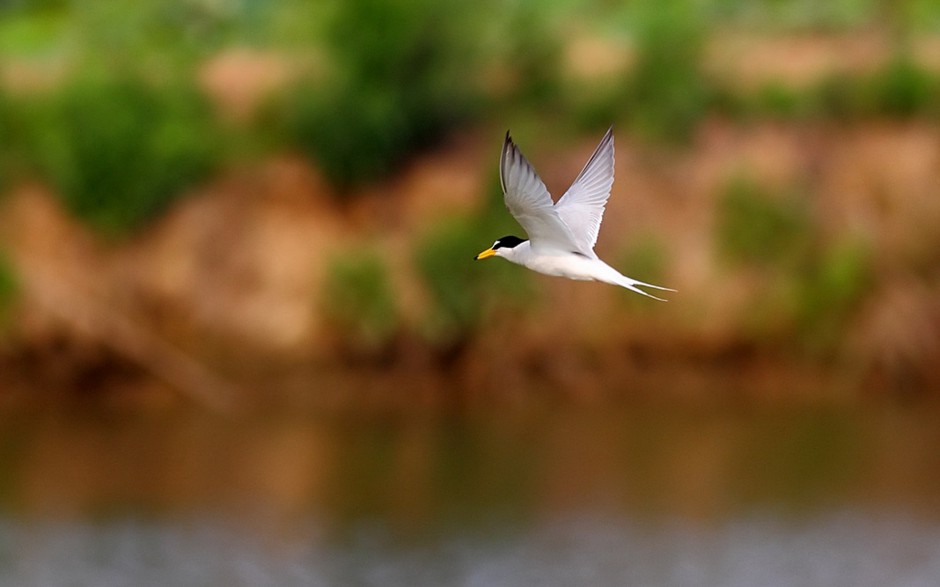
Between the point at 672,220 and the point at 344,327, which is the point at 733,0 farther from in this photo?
the point at 344,327

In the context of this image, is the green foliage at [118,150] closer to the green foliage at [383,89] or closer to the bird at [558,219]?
the green foliage at [383,89]

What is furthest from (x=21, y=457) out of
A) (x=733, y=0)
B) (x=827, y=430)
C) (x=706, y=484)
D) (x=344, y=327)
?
(x=733, y=0)

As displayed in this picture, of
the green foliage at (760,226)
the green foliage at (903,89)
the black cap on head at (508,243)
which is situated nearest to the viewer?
the black cap on head at (508,243)

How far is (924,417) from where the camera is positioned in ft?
67.3

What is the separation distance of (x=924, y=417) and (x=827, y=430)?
1234 millimetres

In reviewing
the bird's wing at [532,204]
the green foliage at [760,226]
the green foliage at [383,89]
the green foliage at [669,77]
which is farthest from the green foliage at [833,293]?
the bird's wing at [532,204]

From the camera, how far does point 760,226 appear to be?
2206 centimetres

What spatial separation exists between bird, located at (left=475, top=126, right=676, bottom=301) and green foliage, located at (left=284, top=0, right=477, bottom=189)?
13266mm

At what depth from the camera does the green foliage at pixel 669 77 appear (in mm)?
23062

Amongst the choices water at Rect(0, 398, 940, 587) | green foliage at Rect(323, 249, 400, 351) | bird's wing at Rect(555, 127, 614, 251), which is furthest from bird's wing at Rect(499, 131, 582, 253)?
green foliage at Rect(323, 249, 400, 351)

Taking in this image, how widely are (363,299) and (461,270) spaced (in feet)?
3.91

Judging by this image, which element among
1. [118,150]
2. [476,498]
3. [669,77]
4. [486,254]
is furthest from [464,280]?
[486,254]

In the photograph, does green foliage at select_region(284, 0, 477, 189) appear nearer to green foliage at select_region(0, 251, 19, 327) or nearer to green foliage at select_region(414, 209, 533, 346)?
green foliage at select_region(414, 209, 533, 346)

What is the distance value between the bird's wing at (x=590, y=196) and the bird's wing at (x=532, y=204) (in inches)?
24.5
